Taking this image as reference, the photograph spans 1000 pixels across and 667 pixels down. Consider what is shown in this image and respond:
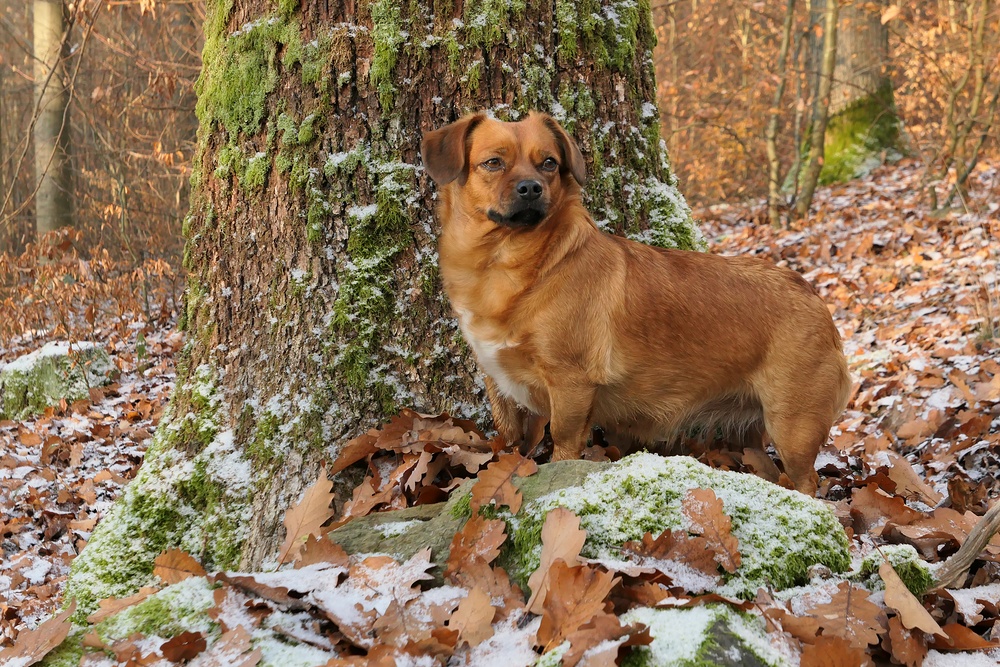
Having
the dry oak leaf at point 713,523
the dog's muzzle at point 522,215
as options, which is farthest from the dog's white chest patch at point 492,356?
the dry oak leaf at point 713,523

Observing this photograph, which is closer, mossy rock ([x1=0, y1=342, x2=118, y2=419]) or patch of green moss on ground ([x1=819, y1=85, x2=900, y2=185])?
mossy rock ([x1=0, y1=342, x2=118, y2=419])

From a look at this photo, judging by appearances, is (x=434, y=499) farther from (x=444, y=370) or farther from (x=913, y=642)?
(x=913, y=642)

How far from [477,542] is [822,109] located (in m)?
10.3

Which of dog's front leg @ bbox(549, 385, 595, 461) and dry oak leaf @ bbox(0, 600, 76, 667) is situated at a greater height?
dog's front leg @ bbox(549, 385, 595, 461)

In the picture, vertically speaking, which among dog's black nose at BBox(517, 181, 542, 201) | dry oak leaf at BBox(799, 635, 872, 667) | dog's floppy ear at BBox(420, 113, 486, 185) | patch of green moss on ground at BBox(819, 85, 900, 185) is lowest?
dry oak leaf at BBox(799, 635, 872, 667)

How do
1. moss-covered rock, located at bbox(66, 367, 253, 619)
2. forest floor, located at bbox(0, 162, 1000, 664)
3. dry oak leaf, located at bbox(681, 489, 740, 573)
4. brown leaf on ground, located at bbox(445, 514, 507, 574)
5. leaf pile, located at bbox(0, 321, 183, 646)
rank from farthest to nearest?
leaf pile, located at bbox(0, 321, 183, 646)
forest floor, located at bbox(0, 162, 1000, 664)
moss-covered rock, located at bbox(66, 367, 253, 619)
brown leaf on ground, located at bbox(445, 514, 507, 574)
dry oak leaf, located at bbox(681, 489, 740, 573)

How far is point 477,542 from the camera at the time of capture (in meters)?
2.53

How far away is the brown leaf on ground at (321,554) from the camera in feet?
8.52

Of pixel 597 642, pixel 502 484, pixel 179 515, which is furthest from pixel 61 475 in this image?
pixel 597 642

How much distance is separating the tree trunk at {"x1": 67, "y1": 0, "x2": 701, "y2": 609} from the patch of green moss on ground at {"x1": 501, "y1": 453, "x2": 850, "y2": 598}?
1.34m

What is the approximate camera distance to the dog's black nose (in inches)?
140

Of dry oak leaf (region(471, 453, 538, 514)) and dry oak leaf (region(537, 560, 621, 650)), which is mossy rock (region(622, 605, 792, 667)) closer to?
dry oak leaf (region(537, 560, 621, 650))

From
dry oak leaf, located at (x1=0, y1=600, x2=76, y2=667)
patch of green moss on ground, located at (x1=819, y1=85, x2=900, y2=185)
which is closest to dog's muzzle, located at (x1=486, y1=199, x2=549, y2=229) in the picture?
dry oak leaf, located at (x1=0, y1=600, x2=76, y2=667)

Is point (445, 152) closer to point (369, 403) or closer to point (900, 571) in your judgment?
point (369, 403)
